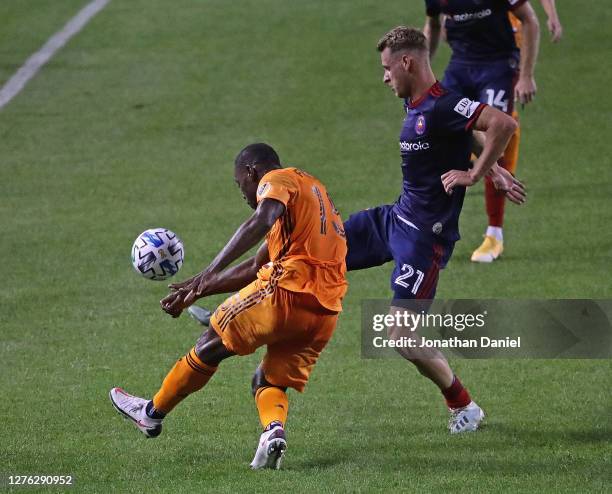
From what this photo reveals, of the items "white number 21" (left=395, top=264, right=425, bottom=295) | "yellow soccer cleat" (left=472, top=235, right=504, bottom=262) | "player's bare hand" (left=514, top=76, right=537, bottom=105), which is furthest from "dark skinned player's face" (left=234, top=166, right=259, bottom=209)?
"yellow soccer cleat" (left=472, top=235, right=504, bottom=262)

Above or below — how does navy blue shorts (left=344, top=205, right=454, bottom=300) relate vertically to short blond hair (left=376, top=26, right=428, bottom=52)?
below

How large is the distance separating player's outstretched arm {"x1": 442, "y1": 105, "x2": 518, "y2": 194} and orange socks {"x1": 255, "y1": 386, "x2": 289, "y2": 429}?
5.08 feet

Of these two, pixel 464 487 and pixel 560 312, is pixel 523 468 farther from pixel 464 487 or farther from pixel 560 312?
pixel 560 312

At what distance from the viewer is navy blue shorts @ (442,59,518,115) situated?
11.1 metres

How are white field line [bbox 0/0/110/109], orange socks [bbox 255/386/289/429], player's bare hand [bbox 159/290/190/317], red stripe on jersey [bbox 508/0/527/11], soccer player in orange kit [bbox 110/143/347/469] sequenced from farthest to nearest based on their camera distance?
1. white field line [bbox 0/0/110/109]
2. red stripe on jersey [bbox 508/0/527/11]
3. orange socks [bbox 255/386/289/429]
4. soccer player in orange kit [bbox 110/143/347/469]
5. player's bare hand [bbox 159/290/190/317]

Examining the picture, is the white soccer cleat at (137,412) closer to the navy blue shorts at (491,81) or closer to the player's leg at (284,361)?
the player's leg at (284,361)

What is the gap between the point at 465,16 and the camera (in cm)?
1106

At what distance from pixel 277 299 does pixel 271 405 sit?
2.05 ft

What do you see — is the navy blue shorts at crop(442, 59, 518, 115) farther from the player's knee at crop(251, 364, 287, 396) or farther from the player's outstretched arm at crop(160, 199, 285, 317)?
the player's outstretched arm at crop(160, 199, 285, 317)

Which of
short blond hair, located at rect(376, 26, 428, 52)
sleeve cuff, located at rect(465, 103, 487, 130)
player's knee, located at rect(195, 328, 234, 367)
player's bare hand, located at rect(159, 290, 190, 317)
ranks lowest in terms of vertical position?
player's knee, located at rect(195, 328, 234, 367)

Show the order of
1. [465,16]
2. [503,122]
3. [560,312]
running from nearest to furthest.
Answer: [503,122] → [560,312] → [465,16]

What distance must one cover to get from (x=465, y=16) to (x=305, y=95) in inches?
281

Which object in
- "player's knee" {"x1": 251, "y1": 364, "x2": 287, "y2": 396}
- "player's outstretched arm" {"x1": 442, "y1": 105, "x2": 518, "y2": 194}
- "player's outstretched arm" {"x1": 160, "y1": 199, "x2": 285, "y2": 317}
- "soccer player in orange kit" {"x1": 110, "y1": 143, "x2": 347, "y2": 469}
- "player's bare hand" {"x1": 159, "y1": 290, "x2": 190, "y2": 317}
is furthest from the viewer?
"player's outstretched arm" {"x1": 442, "y1": 105, "x2": 518, "y2": 194}

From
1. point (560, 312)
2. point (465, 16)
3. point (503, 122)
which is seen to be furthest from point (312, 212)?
point (465, 16)
